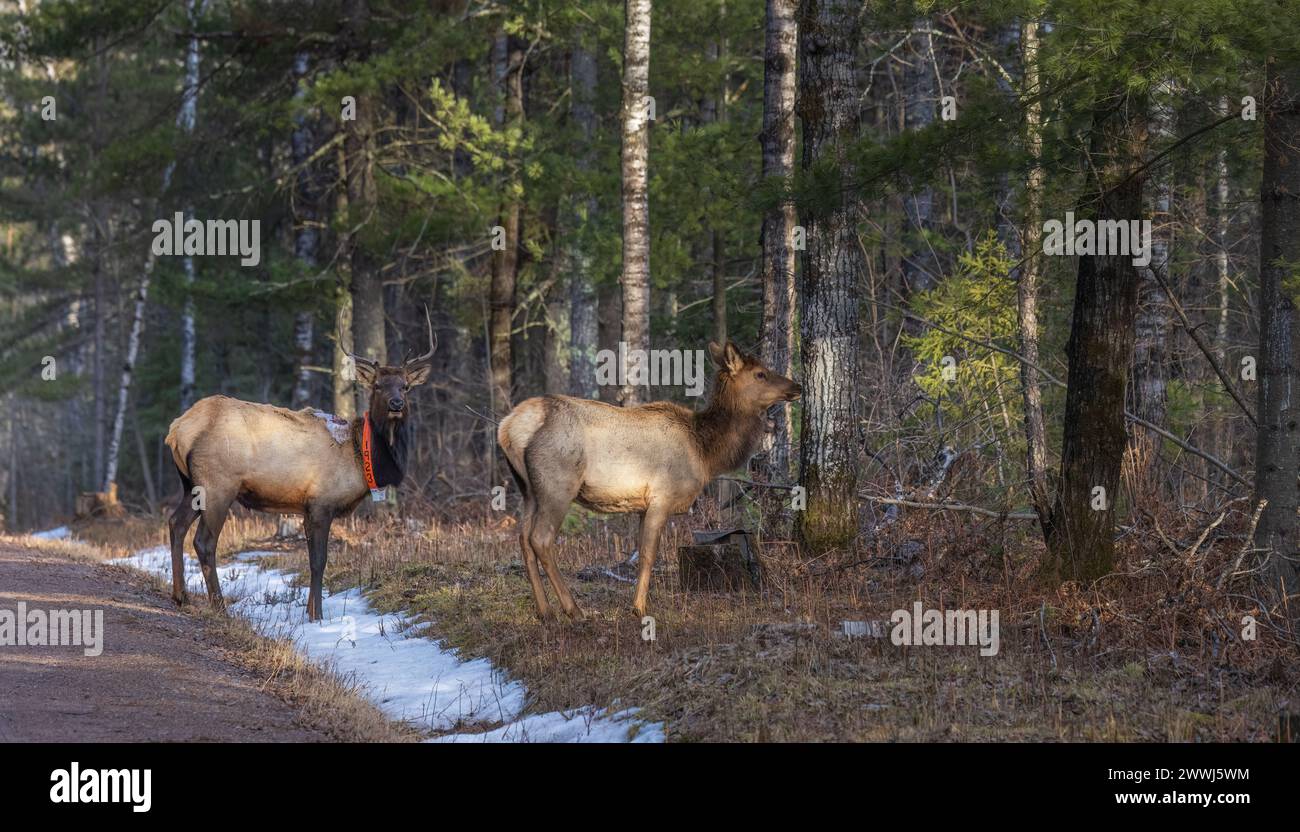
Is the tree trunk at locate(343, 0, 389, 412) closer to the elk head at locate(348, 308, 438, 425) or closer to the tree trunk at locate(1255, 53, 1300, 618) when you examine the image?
the elk head at locate(348, 308, 438, 425)

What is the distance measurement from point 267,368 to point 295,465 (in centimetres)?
2416

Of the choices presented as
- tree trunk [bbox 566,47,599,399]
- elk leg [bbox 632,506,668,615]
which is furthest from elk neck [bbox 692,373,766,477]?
tree trunk [bbox 566,47,599,399]

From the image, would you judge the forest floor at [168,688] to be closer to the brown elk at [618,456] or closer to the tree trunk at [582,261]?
the brown elk at [618,456]

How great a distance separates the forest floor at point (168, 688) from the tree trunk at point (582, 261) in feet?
30.9

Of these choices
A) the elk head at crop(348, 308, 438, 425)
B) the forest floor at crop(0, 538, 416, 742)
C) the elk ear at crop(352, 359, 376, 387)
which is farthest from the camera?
the elk ear at crop(352, 359, 376, 387)

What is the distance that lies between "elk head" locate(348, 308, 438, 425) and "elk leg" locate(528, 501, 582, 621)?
8.04ft

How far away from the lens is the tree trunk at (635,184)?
15555 millimetres

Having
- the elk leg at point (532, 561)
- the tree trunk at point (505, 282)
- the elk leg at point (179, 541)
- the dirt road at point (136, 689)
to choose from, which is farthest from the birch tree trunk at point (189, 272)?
the elk leg at point (532, 561)

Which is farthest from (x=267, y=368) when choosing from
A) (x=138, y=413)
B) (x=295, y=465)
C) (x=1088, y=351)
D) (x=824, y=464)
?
(x=1088, y=351)

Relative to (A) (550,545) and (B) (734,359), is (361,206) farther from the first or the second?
(A) (550,545)

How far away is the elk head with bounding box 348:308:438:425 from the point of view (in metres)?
12.4

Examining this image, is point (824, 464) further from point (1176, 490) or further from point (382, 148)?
point (382, 148)

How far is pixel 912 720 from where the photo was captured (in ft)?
24.1

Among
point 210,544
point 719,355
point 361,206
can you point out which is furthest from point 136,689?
point 361,206
